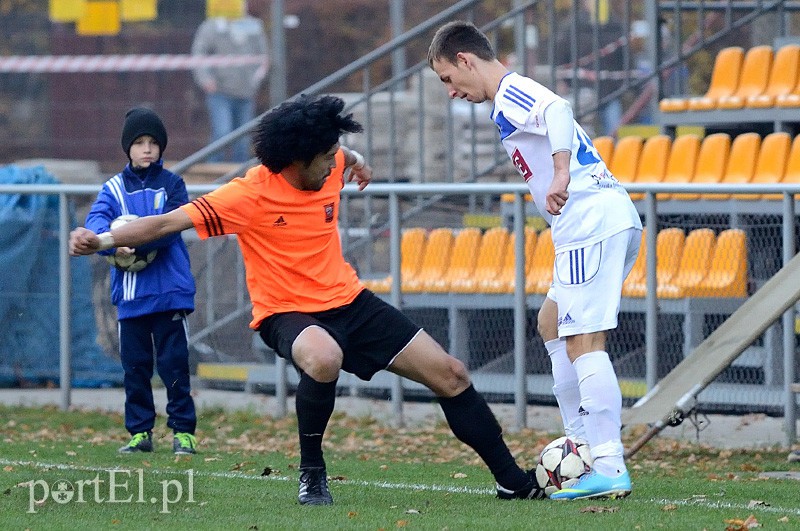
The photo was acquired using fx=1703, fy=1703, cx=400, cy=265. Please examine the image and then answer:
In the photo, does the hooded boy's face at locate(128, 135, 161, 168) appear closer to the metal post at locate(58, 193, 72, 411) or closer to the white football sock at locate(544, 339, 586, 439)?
the metal post at locate(58, 193, 72, 411)

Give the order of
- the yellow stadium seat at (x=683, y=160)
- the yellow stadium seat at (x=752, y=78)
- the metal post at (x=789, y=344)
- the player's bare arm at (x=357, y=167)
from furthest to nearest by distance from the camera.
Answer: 1. the yellow stadium seat at (x=752, y=78)
2. the yellow stadium seat at (x=683, y=160)
3. the metal post at (x=789, y=344)
4. the player's bare arm at (x=357, y=167)

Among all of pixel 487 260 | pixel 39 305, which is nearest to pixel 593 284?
pixel 487 260

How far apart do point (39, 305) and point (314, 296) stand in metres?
5.22

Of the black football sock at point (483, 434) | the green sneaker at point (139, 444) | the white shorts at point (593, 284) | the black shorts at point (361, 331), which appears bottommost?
the green sneaker at point (139, 444)

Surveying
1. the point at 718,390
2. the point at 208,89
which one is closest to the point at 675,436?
the point at 718,390

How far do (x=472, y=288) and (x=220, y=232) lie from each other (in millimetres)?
4339

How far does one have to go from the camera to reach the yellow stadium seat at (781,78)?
534 inches

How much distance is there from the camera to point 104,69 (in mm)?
19828

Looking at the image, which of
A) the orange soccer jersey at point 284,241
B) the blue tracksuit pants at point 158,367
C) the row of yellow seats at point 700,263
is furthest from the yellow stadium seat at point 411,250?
the orange soccer jersey at point 284,241

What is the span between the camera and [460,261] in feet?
38.4

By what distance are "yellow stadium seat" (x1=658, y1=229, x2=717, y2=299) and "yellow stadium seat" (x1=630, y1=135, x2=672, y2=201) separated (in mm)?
2639

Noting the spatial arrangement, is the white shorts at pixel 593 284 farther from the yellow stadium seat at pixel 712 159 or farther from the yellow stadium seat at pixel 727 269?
the yellow stadium seat at pixel 712 159

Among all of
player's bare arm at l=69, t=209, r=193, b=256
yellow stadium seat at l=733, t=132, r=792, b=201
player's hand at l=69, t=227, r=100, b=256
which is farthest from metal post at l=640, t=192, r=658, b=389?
player's hand at l=69, t=227, r=100, b=256

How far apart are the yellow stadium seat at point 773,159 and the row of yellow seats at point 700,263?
6.43 feet
